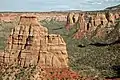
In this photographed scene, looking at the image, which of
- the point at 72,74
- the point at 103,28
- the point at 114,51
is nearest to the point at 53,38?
the point at 72,74

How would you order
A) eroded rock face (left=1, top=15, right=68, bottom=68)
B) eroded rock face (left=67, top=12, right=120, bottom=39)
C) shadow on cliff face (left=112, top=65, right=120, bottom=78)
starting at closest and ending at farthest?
eroded rock face (left=1, top=15, right=68, bottom=68), shadow on cliff face (left=112, top=65, right=120, bottom=78), eroded rock face (left=67, top=12, right=120, bottom=39)

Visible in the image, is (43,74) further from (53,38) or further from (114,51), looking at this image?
(114,51)

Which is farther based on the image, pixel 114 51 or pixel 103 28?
pixel 103 28

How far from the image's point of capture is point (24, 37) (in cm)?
7638

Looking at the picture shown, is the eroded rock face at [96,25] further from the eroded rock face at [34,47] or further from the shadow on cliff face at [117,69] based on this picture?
the eroded rock face at [34,47]

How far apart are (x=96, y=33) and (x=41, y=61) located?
313 ft

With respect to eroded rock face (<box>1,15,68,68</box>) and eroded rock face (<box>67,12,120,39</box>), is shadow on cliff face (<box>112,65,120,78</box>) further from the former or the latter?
eroded rock face (<box>67,12,120,39</box>)

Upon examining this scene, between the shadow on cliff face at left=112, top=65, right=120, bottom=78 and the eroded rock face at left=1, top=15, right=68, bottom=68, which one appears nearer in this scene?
the eroded rock face at left=1, top=15, right=68, bottom=68

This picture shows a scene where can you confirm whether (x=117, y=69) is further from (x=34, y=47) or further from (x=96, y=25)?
(x=96, y=25)

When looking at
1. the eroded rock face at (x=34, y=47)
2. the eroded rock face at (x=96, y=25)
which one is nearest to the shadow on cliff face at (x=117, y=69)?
the eroded rock face at (x=34, y=47)

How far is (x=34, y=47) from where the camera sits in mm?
72688

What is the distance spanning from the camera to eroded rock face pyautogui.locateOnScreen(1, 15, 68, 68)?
71.9 meters

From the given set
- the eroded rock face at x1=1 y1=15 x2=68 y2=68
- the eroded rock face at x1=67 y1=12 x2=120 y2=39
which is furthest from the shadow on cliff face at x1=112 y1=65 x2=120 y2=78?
the eroded rock face at x1=67 y1=12 x2=120 y2=39

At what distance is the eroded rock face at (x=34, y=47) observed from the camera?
7194 centimetres
